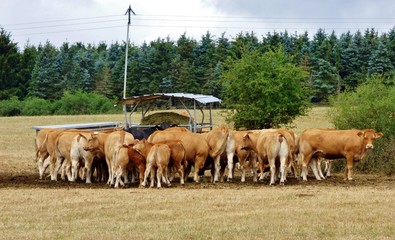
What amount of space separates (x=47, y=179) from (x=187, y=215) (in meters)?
10.5

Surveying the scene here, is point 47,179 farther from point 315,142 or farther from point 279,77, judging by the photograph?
point 279,77

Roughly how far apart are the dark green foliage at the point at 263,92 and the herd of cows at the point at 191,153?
11.2 metres

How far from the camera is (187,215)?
1697 cm

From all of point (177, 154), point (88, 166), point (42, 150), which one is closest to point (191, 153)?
point (177, 154)

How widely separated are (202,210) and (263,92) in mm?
20648

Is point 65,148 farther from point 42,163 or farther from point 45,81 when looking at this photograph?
point 45,81

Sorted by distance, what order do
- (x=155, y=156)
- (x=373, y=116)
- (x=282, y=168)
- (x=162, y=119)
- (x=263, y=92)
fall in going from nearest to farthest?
(x=155, y=156), (x=282, y=168), (x=373, y=116), (x=162, y=119), (x=263, y=92)

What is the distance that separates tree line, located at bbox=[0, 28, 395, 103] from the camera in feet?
268

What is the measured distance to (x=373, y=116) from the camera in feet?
99.7

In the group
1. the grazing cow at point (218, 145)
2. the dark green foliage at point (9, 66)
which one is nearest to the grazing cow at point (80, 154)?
the grazing cow at point (218, 145)

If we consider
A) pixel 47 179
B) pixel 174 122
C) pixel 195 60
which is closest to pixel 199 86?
pixel 195 60

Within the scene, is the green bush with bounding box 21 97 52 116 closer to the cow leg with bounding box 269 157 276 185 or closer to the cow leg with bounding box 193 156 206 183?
the cow leg with bounding box 193 156 206 183

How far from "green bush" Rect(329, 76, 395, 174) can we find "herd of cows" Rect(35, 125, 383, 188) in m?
2.58

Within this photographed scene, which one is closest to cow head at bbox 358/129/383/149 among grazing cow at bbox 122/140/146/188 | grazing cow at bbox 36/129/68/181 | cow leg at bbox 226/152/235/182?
cow leg at bbox 226/152/235/182
